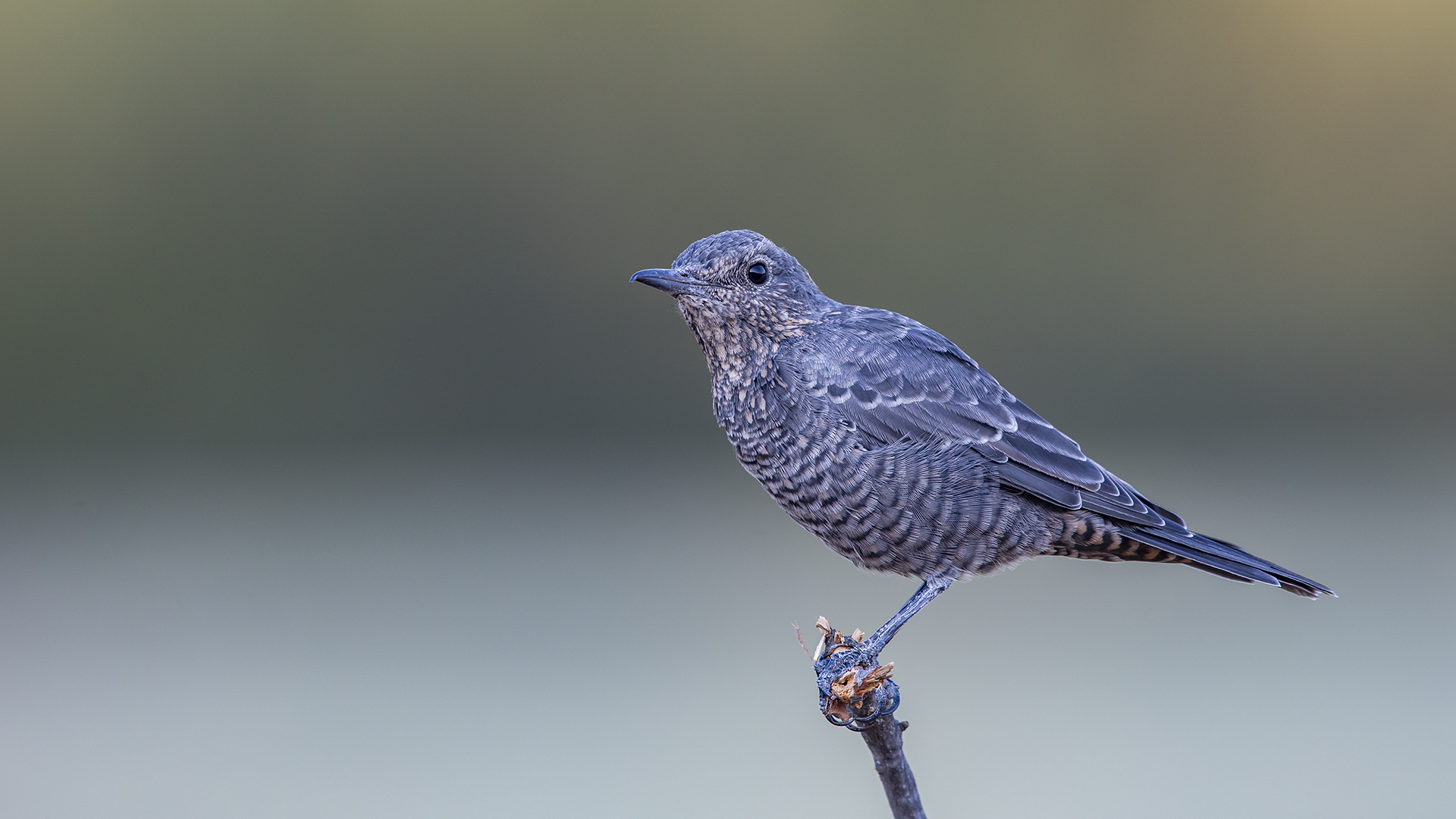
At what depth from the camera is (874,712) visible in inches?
107

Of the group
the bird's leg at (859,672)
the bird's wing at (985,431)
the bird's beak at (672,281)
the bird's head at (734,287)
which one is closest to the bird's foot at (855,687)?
the bird's leg at (859,672)

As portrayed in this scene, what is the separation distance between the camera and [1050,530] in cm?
296

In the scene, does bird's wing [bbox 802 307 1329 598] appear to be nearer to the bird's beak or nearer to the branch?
the bird's beak

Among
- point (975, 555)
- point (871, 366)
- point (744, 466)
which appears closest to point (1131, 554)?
point (975, 555)

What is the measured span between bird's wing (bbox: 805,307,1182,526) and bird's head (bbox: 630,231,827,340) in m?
0.17

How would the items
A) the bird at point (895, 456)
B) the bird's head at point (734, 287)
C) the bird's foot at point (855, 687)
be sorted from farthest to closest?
the bird's head at point (734, 287)
the bird at point (895, 456)
the bird's foot at point (855, 687)

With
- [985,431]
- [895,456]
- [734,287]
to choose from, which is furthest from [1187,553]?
[734,287]

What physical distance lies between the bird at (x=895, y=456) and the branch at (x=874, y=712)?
0.13 feet

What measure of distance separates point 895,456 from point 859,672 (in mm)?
581

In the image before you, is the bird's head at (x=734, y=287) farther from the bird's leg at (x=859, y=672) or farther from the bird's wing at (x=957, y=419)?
the bird's leg at (x=859, y=672)

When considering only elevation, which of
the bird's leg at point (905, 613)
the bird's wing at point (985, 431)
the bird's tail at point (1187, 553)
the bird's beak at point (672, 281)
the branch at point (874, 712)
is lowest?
the branch at point (874, 712)

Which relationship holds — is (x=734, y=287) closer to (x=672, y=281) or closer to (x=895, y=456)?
(x=672, y=281)

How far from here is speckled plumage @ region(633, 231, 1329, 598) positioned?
285 centimetres

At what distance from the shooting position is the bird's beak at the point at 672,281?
2.89 meters
